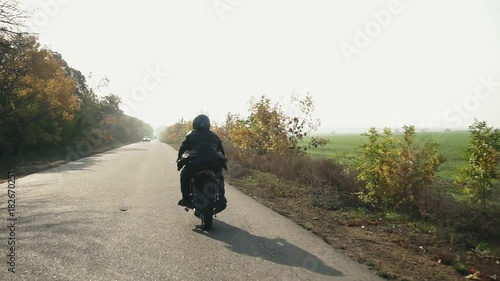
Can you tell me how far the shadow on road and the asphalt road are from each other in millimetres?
14

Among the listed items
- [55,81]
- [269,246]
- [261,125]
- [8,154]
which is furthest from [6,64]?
[269,246]

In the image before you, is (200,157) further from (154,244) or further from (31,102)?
(31,102)

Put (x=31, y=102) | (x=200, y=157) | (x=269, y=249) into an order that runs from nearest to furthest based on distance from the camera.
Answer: (x=269, y=249) < (x=200, y=157) < (x=31, y=102)

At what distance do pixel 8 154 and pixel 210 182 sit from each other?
Answer: 80.4 ft

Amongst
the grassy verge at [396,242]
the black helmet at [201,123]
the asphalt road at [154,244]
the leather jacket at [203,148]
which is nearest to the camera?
the asphalt road at [154,244]

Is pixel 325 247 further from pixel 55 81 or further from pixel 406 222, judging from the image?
pixel 55 81

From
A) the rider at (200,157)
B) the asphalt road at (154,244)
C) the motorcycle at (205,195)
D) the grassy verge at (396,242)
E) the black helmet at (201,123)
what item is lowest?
the asphalt road at (154,244)

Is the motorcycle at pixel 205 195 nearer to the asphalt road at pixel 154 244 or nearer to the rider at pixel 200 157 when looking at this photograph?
the rider at pixel 200 157

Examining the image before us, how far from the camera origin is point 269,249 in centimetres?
477

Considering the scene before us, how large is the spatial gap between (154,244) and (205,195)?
1269mm

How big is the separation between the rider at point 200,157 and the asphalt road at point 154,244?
0.68 metres

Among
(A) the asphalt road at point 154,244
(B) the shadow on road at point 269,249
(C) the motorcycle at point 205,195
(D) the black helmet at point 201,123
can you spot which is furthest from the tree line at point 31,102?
(B) the shadow on road at point 269,249

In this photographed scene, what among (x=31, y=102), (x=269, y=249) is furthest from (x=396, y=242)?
(x=31, y=102)

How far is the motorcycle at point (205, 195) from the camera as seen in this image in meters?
5.74
